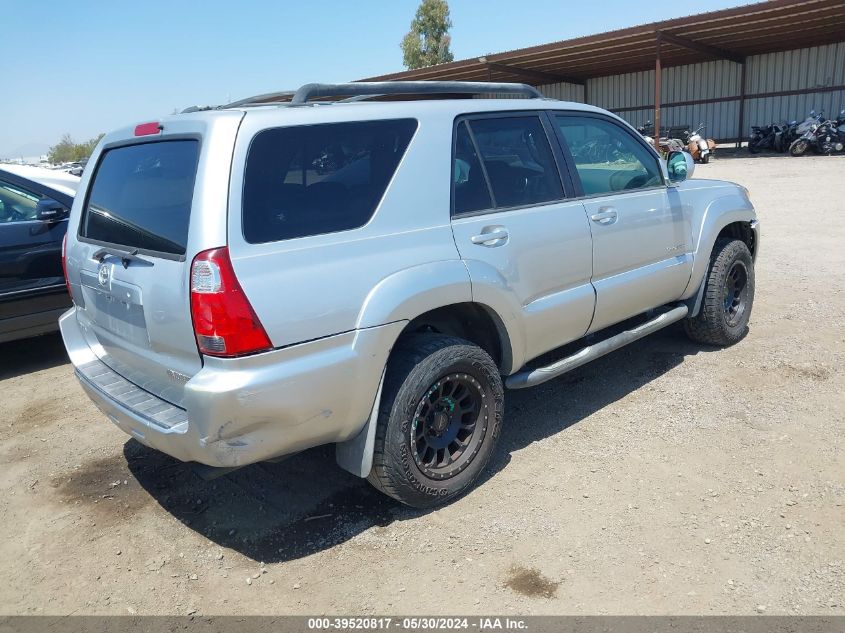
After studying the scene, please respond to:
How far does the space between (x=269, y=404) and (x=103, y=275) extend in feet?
3.70

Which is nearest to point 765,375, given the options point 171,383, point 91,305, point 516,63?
point 171,383

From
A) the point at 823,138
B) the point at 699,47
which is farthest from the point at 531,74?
the point at 823,138

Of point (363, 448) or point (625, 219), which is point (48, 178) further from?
point (625, 219)

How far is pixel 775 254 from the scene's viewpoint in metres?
8.20

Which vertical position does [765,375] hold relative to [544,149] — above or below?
below

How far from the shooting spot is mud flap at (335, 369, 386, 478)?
9.60 ft

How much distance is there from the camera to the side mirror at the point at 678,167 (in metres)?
4.61

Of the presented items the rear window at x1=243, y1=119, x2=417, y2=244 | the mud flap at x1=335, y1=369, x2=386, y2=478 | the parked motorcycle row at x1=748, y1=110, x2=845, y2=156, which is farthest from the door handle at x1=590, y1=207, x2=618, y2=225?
the parked motorcycle row at x1=748, y1=110, x2=845, y2=156

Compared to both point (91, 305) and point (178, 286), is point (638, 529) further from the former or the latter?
point (91, 305)

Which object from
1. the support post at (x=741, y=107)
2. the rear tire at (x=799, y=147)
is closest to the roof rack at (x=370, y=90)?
the rear tire at (x=799, y=147)

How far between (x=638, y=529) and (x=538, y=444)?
0.93m

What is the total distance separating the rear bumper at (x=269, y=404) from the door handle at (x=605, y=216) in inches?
62.6

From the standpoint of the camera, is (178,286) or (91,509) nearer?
(178,286)

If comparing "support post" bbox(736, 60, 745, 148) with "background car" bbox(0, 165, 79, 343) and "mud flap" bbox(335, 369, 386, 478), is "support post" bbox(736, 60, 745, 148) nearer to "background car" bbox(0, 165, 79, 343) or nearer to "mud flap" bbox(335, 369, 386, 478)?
"background car" bbox(0, 165, 79, 343)
